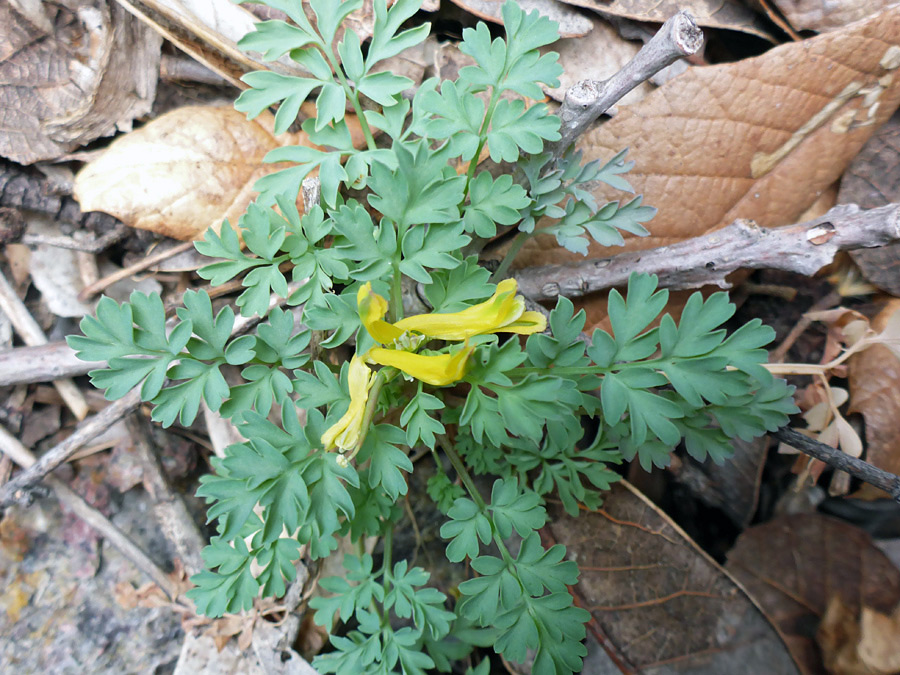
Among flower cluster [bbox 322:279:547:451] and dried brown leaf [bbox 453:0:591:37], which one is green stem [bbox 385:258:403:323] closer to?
flower cluster [bbox 322:279:547:451]

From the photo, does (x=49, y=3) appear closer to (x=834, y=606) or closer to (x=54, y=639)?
(x=54, y=639)

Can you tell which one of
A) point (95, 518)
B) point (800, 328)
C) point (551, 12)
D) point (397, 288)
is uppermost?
point (551, 12)

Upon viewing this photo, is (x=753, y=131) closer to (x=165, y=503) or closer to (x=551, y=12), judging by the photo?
(x=551, y=12)

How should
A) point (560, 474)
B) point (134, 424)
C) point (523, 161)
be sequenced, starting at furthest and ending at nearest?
point (134, 424)
point (560, 474)
point (523, 161)

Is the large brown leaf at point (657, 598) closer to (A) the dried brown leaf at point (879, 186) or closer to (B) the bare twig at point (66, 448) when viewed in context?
(A) the dried brown leaf at point (879, 186)

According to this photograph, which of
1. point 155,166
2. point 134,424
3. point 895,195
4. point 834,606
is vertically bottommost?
point 834,606

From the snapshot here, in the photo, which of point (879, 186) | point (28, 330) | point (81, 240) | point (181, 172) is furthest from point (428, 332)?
point (879, 186)

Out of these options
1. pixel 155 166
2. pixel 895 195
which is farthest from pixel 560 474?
pixel 155 166

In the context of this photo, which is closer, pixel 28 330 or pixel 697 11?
pixel 697 11
